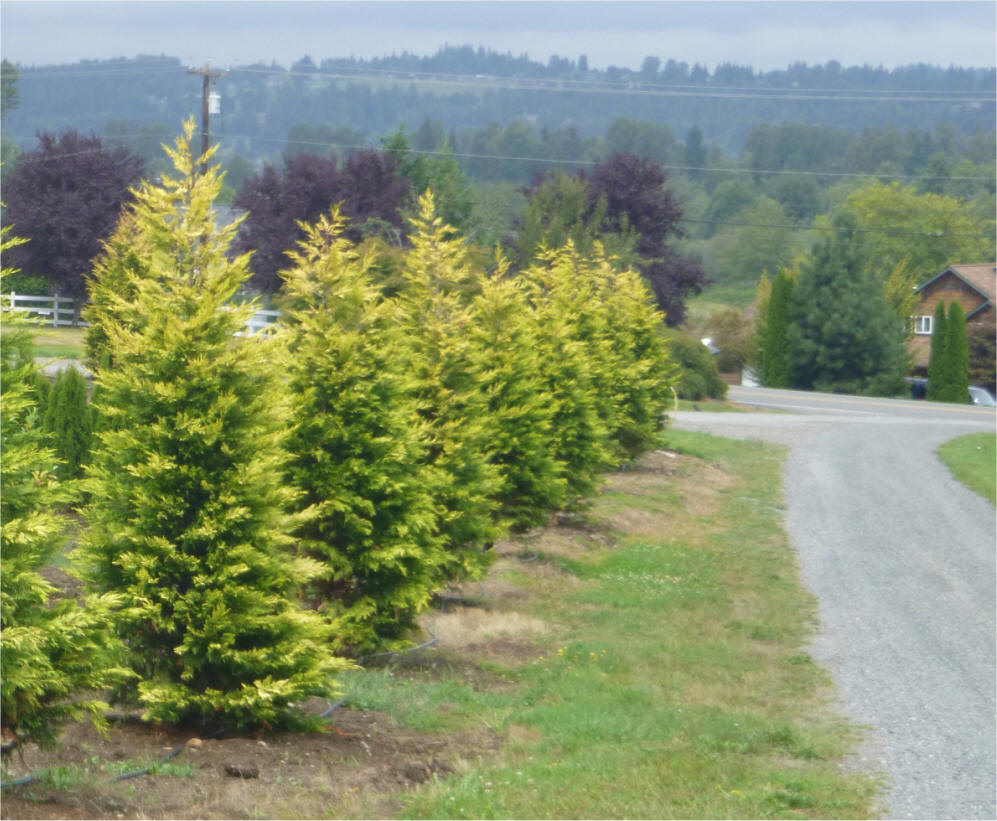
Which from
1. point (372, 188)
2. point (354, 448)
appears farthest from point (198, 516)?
point (372, 188)

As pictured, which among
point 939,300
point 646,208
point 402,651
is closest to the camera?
point 402,651

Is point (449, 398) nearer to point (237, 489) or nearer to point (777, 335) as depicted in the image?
point (237, 489)

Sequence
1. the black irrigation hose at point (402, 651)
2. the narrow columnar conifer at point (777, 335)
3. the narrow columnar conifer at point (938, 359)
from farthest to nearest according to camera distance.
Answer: the narrow columnar conifer at point (777, 335) < the narrow columnar conifer at point (938, 359) < the black irrigation hose at point (402, 651)

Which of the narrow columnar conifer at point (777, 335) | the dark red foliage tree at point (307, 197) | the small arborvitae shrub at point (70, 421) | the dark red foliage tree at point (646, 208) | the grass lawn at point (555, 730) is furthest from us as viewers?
the narrow columnar conifer at point (777, 335)

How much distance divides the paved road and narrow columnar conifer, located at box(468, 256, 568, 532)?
13.9 ft

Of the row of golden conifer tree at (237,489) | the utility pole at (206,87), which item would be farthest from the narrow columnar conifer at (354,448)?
the utility pole at (206,87)

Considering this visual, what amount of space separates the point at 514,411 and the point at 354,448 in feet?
18.7

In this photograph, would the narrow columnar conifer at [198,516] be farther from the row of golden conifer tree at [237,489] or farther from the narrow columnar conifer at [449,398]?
the narrow columnar conifer at [449,398]

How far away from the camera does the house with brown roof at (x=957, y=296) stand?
2350 inches

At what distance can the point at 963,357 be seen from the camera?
55.3m

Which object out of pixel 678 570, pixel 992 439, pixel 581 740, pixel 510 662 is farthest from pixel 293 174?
pixel 581 740

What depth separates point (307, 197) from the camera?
4344 centimetres

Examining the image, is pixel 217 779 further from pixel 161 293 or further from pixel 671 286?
pixel 671 286

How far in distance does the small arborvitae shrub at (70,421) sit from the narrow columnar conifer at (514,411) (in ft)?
17.7
